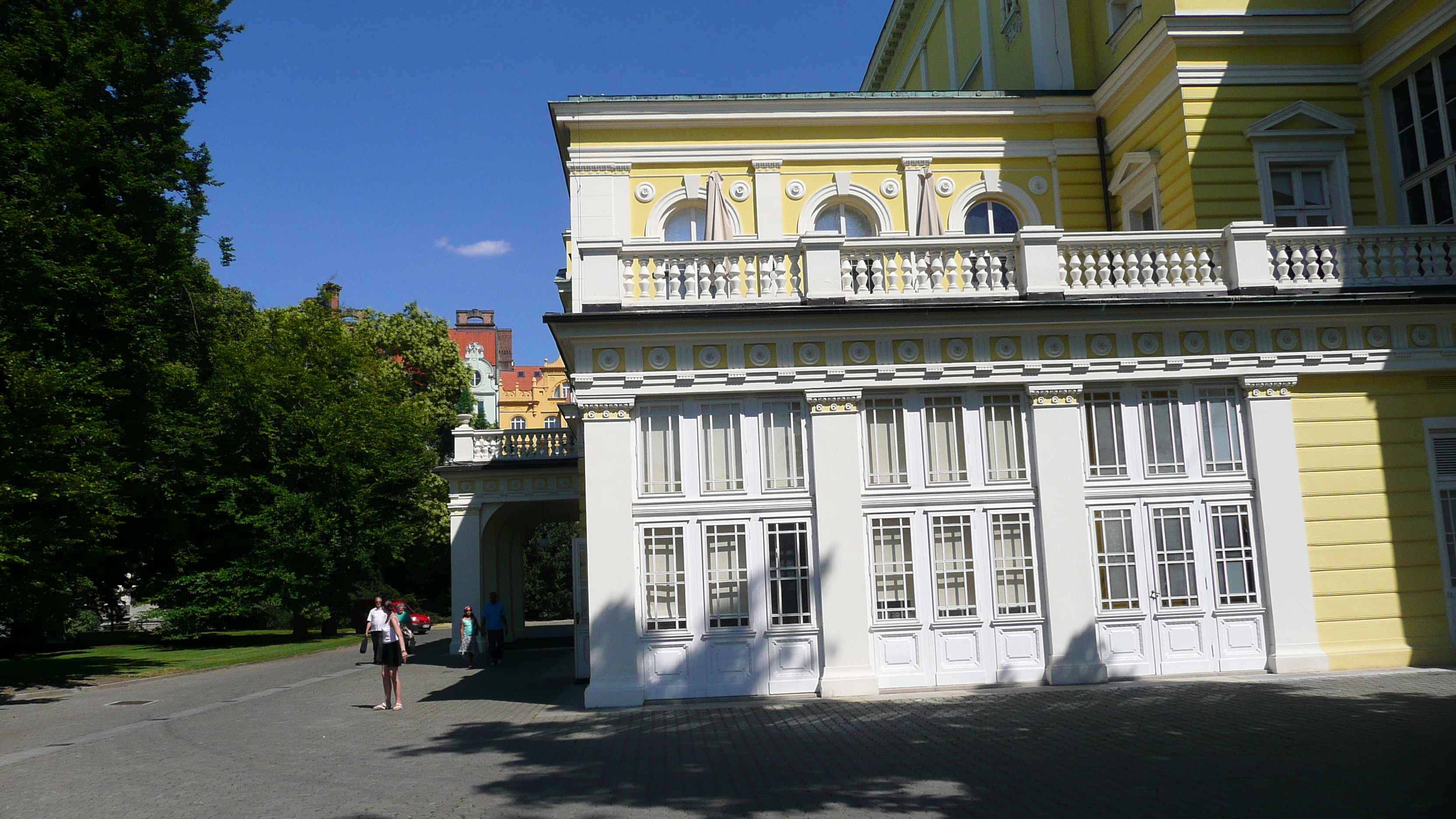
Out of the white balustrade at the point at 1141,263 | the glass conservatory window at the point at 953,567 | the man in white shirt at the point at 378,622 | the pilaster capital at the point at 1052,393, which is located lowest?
the man in white shirt at the point at 378,622

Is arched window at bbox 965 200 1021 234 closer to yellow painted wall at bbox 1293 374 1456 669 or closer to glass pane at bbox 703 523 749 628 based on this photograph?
yellow painted wall at bbox 1293 374 1456 669

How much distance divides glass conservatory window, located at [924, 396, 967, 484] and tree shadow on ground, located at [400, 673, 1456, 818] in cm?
312

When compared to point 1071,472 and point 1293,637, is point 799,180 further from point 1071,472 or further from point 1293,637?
point 1293,637

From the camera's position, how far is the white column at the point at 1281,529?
14195mm

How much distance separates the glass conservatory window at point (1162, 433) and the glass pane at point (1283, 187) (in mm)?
6140

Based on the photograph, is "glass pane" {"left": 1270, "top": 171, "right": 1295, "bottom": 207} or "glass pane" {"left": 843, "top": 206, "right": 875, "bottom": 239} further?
A: "glass pane" {"left": 843, "top": 206, "right": 875, "bottom": 239}

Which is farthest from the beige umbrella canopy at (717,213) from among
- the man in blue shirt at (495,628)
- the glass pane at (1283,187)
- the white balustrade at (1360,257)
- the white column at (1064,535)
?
the man in blue shirt at (495,628)

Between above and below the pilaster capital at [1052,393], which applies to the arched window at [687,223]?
above

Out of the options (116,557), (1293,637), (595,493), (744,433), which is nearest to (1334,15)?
(1293,637)

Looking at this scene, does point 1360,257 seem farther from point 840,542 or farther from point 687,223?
point 687,223

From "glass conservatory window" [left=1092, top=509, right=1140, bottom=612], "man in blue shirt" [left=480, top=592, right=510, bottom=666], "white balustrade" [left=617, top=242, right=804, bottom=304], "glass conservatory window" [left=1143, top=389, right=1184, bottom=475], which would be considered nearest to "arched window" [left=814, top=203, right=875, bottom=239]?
"white balustrade" [left=617, top=242, right=804, bottom=304]

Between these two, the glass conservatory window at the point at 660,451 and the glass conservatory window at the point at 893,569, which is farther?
the glass conservatory window at the point at 660,451

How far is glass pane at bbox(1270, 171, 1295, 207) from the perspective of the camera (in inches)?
731

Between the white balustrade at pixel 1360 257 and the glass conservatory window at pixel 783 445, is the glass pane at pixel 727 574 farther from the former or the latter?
the white balustrade at pixel 1360 257
